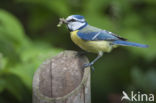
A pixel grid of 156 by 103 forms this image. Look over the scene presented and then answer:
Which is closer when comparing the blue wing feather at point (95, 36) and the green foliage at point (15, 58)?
the blue wing feather at point (95, 36)

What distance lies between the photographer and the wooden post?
2.69 m

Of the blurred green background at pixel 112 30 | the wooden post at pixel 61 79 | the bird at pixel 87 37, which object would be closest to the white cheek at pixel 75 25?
the bird at pixel 87 37

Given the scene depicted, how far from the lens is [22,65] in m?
3.94

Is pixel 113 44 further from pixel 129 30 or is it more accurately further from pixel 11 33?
pixel 129 30

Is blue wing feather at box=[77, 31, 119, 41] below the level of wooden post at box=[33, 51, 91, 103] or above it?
above

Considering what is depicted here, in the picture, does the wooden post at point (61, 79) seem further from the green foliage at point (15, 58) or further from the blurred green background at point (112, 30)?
the blurred green background at point (112, 30)

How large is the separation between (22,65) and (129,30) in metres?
1.87

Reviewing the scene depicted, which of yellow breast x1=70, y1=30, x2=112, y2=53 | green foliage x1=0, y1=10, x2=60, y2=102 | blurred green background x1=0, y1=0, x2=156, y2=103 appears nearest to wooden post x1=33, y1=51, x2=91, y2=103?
yellow breast x1=70, y1=30, x2=112, y2=53

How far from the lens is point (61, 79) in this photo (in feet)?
9.32

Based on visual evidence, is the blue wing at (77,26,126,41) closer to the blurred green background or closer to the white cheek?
the white cheek

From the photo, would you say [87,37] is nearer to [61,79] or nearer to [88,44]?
[88,44]

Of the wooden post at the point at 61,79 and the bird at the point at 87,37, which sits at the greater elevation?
the bird at the point at 87,37

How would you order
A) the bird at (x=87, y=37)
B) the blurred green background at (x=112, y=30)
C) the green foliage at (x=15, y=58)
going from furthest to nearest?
the blurred green background at (x=112, y=30)
the green foliage at (x=15, y=58)
the bird at (x=87, y=37)

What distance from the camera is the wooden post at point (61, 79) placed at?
8.84ft
